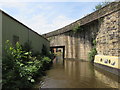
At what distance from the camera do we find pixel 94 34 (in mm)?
15359

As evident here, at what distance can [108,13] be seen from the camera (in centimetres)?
1194

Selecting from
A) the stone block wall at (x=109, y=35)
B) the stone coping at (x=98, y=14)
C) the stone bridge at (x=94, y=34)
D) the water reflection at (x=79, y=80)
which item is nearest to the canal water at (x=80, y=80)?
the water reflection at (x=79, y=80)

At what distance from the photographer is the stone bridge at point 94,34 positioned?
10.9m

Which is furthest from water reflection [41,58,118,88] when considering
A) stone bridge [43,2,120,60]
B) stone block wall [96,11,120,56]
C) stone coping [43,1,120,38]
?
stone coping [43,1,120,38]

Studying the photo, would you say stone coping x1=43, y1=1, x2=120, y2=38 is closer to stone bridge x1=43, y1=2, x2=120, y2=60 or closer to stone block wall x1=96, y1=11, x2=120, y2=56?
stone bridge x1=43, y1=2, x2=120, y2=60

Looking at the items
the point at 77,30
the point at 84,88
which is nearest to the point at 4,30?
the point at 84,88

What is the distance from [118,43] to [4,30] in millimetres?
8597

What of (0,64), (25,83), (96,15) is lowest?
(25,83)

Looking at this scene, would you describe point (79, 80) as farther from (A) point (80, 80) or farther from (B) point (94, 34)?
(B) point (94, 34)

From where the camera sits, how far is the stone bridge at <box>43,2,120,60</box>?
10898 mm

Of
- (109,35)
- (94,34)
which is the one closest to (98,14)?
(94,34)

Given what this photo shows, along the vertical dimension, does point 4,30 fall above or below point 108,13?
below

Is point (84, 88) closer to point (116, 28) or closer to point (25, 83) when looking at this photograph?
point (25, 83)

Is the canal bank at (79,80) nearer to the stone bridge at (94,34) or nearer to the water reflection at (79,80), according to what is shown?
the water reflection at (79,80)
